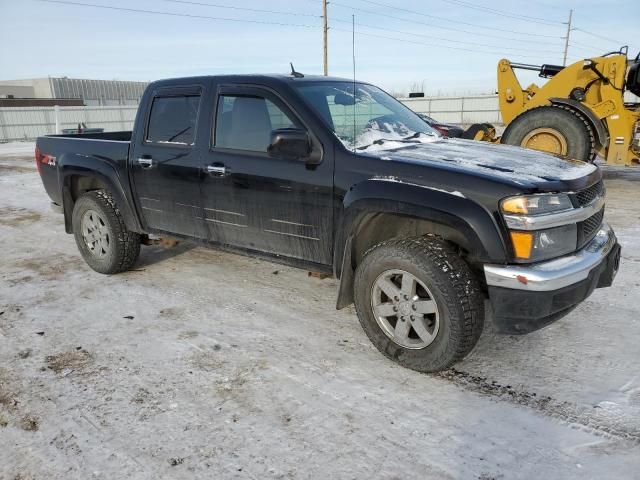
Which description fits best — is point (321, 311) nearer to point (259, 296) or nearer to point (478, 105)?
point (259, 296)

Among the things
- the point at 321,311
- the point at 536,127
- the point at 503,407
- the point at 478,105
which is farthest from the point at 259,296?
the point at 478,105

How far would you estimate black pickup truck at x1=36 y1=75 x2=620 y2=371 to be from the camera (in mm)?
2709

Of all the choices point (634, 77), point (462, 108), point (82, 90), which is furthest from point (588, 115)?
point (82, 90)

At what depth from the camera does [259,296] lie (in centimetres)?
433

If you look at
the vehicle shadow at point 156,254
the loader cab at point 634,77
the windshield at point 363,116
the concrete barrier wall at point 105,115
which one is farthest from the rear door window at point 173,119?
the concrete barrier wall at point 105,115

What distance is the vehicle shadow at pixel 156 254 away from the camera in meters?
5.38

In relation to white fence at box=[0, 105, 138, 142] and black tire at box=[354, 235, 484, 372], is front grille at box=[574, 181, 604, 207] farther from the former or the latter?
white fence at box=[0, 105, 138, 142]

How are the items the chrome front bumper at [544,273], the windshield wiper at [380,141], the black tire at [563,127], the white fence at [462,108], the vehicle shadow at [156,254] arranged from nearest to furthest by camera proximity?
the chrome front bumper at [544,273] < the windshield wiper at [380,141] < the vehicle shadow at [156,254] < the black tire at [563,127] < the white fence at [462,108]

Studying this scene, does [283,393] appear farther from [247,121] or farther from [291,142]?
[247,121]

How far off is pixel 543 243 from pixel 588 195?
0.62 meters

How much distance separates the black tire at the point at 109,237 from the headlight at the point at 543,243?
364 centimetres

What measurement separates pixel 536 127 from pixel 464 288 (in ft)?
23.3

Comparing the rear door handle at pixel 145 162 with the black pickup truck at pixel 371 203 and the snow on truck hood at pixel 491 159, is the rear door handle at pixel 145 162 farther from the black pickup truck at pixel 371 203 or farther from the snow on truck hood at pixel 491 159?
the snow on truck hood at pixel 491 159

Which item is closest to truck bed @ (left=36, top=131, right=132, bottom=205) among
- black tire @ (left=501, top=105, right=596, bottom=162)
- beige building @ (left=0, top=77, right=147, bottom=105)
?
black tire @ (left=501, top=105, right=596, bottom=162)
